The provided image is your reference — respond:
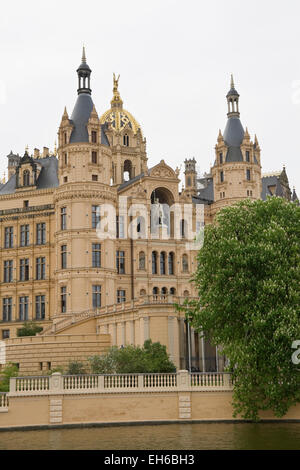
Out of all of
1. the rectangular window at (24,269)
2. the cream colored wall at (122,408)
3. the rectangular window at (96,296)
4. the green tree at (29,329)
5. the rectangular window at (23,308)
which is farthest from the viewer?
the rectangular window at (24,269)

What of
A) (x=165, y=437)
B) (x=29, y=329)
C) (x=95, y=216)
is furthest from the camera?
(x=95, y=216)

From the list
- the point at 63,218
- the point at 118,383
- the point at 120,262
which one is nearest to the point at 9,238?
the point at 63,218

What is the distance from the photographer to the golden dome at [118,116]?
9619cm

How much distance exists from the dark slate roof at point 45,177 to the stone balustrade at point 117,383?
4427 centimetres

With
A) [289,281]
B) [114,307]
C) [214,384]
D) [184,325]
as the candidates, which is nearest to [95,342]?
[114,307]

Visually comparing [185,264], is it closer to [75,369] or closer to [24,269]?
[24,269]

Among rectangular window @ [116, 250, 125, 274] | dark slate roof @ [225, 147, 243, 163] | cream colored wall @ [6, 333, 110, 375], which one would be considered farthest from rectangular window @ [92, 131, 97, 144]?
cream colored wall @ [6, 333, 110, 375]

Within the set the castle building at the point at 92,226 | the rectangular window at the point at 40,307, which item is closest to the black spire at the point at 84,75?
the castle building at the point at 92,226

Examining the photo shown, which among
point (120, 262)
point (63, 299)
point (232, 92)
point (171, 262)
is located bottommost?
point (63, 299)

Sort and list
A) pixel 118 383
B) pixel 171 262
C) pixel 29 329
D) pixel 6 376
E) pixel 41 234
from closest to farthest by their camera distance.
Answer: pixel 118 383 → pixel 6 376 → pixel 29 329 → pixel 41 234 → pixel 171 262

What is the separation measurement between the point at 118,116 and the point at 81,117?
82.1 feet

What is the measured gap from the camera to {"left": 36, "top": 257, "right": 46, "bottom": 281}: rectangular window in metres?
75.0

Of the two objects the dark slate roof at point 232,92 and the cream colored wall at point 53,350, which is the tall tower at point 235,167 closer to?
the dark slate roof at point 232,92

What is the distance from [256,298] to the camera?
1399 inches
